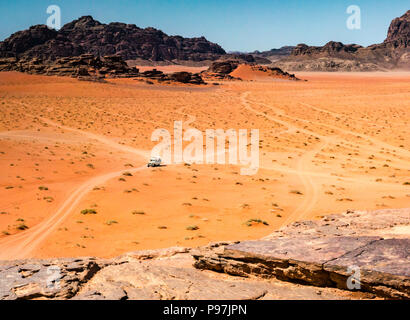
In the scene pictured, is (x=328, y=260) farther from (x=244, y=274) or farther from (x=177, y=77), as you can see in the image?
(x=177, y=77)

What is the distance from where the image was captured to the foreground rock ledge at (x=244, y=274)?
18.1 feet

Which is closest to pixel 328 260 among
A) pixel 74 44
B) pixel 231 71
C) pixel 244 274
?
pixel 244 274

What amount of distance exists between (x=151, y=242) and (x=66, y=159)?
15.5m

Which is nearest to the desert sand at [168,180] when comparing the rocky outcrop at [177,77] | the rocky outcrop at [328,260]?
the rocky outcrop at [328,260]

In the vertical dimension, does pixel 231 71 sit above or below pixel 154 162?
above

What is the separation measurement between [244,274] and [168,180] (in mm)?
15798

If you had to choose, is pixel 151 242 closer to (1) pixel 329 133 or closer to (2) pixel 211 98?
(1) pixel 329 133

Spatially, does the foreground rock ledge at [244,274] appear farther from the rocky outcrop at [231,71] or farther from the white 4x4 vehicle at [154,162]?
the rocky outcrop at [231,71]

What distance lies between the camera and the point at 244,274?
643 cm

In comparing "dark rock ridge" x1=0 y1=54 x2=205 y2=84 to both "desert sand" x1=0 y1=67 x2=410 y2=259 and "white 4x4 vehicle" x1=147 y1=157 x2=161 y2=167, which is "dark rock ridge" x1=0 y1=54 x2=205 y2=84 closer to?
"desert sand" x1=0 y1=67 x2=410 y2=259

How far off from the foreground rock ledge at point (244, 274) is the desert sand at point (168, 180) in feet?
17.3

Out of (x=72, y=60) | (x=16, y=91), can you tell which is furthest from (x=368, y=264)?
(x=72, y=60)

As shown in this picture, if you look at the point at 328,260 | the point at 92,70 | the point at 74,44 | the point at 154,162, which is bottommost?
the point at 154,162
